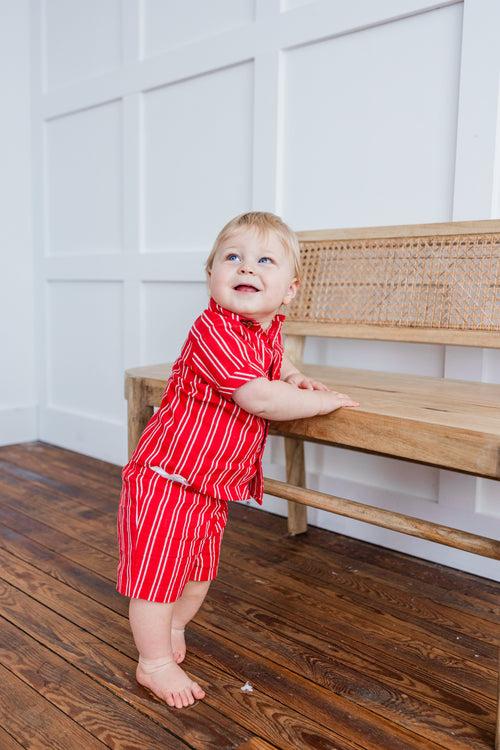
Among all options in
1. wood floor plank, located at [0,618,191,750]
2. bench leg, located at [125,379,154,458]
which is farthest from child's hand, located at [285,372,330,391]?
wood floor plank, located at [0,618,191,750]

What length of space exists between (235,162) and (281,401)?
3.79 ft

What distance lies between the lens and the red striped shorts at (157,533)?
108cm

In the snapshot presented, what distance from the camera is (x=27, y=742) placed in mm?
982

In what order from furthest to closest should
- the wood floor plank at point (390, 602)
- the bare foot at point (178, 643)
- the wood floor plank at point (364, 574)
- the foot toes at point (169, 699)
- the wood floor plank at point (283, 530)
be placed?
the wood floor plank at point (283, 530), the wood floor plank at point (364, 574), the wood floor plank at point (390, 602), the bare foot at point (178, 643), the foot toes at point (169, 699)

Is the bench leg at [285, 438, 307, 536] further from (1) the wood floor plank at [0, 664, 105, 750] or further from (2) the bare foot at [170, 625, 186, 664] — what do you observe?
(1) the wood floor plank at [0, 664, 105, 750]

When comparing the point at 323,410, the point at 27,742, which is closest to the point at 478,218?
the point at 323,410

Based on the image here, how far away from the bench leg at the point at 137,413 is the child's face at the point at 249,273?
0.36 meters

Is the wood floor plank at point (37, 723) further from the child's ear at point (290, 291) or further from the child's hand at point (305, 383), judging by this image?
the child's ear at point (290, 291)

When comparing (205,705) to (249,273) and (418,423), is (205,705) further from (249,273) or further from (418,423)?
(249,273)

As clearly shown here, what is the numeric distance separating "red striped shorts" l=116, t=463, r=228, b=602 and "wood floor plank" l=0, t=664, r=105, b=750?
0.66 ft

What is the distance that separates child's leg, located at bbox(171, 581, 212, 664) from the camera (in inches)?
47.3

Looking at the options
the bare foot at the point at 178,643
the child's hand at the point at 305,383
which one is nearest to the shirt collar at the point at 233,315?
the child's hand at the point at 305,383

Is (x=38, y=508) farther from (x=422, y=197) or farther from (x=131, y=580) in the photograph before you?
(x=422, y=197)

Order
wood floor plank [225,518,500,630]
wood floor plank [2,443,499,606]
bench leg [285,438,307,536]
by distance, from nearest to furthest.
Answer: wood floor plank [225,518,500,630], wood floor plank [2,443,499,606], bench leg [285,438,307,536]
